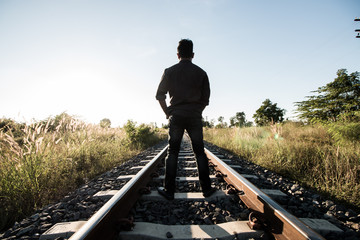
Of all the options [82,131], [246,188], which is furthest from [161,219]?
[82,131]

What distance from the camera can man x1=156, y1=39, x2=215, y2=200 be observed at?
6.82 feet

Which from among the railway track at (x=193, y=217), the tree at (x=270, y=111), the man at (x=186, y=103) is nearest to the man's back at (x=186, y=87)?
the man at (x=186, y=103)

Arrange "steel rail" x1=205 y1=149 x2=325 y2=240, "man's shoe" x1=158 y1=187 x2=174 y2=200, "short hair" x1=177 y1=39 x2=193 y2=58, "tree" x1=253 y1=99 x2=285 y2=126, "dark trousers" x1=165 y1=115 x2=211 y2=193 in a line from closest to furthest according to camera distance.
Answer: "steel rail" x1=205 y1=149 x2=325 y2=240 < "man's shoe" x1=158 y1=187 x2=174 y2=200 < "dark trousers" x1=165 y1=115 x2=211 y2=193 < "short hair" x1=177 y1=39 x2=193 y2=58 < "tree" x1=253 y1=99 x2=285 y2=126

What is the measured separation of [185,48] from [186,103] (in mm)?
802

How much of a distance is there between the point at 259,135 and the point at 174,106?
18.6 feet

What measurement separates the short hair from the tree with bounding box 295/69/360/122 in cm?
1012

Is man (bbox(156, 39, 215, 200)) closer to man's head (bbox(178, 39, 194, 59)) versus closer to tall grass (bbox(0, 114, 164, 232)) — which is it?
man's head (bbox(178, 39, 194, 59))

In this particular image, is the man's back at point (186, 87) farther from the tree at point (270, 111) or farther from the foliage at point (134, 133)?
the tree at point (270, 111)

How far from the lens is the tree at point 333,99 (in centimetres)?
912

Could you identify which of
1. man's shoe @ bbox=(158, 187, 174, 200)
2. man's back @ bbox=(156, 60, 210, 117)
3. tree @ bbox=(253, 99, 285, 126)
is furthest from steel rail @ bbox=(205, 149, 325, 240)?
tree @ bbox=(253, 99, 285, 126)

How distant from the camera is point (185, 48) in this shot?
7.25 ft

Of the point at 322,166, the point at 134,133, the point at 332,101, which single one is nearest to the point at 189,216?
the point at 322,166

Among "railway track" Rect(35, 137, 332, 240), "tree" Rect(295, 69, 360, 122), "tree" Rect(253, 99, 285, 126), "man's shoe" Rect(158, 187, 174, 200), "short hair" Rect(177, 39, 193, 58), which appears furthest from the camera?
"tree" Rect(253, 99, 285, 126)

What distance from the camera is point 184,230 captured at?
1.28 metres
